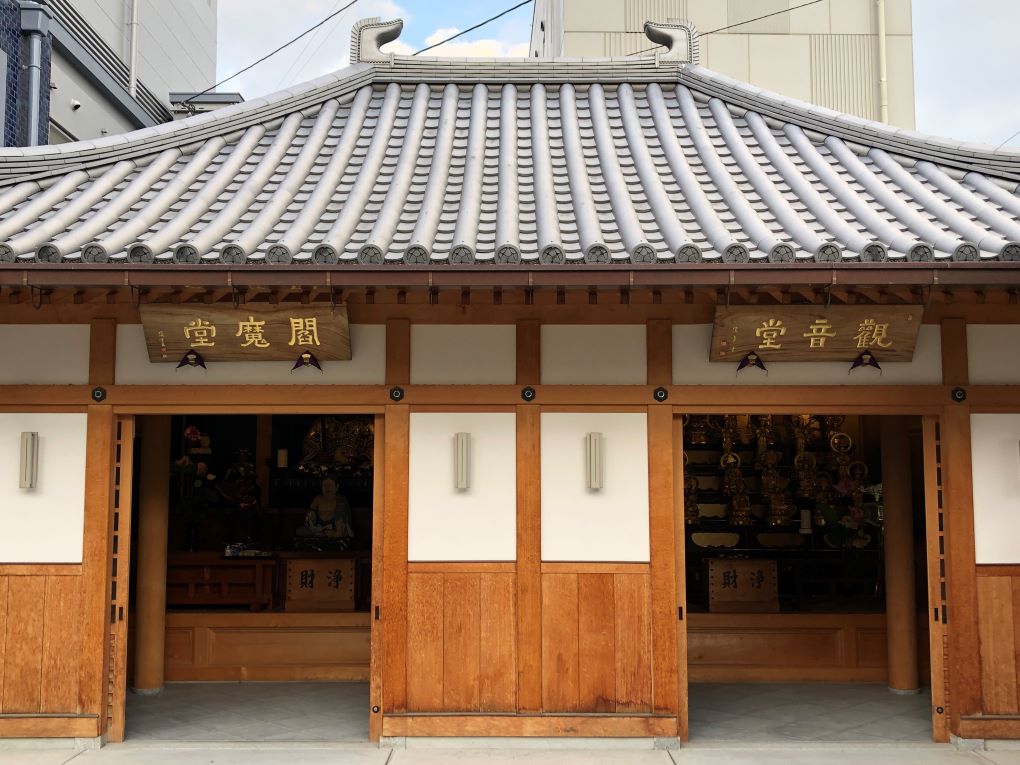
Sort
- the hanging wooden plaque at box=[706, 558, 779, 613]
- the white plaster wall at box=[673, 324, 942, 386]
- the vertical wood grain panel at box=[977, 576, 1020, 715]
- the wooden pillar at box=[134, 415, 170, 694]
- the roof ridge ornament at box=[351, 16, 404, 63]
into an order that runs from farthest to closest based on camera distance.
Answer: the roof ridge ornament at box=[351, 16, 404, 63], the hanging wooden plaque at box=[706, 558, 779, 613], the wooden pillar at box=[134, 415, 170, 694], the white plaster wall at box=[673, 324, 942, 386], the vertical wood grain panel at box=[977, 576, 1020, 715]

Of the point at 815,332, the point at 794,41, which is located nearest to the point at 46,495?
the point at 815,332

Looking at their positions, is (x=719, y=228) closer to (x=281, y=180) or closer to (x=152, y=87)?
(x=281, y=180)

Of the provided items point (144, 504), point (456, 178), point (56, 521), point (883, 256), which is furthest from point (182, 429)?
point (883, 256)

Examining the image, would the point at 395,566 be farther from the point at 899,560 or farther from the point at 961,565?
the point at 899,560

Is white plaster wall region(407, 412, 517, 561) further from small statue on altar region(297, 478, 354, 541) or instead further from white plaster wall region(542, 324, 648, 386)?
small statue on altar region(297, 478, 354, 541)

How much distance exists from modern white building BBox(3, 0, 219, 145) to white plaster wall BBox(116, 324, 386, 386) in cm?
554

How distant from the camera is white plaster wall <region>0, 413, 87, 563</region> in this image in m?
7.54

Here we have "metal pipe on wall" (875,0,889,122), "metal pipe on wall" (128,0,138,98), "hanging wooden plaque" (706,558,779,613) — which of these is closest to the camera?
"hanging wooden plaque" (706,558,779,613)

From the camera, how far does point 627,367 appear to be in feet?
24.9

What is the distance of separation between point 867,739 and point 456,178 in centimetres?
608

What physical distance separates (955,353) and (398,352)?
4.54 meters

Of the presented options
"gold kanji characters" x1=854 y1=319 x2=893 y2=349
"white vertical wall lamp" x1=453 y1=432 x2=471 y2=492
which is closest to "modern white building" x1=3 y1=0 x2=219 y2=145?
"white vertical wall lamp" x1=453 y1=432 x2=471 y2=492

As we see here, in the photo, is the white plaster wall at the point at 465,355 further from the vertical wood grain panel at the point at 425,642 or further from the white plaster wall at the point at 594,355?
the vertical wood grain panel at the point at 425,642

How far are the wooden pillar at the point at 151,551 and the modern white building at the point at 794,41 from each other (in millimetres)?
14337
